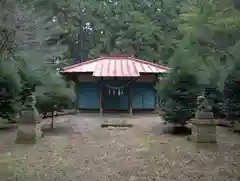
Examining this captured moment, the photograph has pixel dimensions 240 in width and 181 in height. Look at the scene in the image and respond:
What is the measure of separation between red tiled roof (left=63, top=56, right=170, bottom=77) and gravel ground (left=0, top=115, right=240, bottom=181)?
18.8 ft

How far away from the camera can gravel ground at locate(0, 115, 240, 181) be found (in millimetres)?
4965

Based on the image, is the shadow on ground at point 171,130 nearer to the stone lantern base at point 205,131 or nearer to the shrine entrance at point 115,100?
the stone lantern base at point 205,131

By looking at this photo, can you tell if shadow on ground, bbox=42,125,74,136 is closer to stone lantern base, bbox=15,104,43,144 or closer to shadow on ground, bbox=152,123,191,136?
stone lantern base, bbox=15,104,43,144

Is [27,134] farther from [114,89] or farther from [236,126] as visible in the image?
[114,89]

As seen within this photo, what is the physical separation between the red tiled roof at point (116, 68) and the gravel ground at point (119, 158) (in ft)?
18.8

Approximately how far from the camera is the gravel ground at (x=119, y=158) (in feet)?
16.3

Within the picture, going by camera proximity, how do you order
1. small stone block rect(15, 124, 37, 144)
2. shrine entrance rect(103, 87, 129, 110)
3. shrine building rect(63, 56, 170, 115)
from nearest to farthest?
small stone block rect(15, 124, 37, 144), shrine building rect(63, 56, 170, 115), shrine entrance rect(103, 87, 129, 110)

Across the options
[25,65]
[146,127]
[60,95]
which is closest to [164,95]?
[146,127]

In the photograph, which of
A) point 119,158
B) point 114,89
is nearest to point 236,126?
point 119,158

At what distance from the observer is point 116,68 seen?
15500 millimetres

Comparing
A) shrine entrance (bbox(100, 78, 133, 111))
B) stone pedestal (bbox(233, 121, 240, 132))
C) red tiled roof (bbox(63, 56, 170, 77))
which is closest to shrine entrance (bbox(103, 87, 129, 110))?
shrine entrance (bbox(100, 78, 133, 111))

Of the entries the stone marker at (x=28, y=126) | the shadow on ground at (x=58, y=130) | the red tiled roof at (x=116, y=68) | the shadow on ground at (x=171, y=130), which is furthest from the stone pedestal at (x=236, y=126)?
the stone marker at (x=28, y=126)

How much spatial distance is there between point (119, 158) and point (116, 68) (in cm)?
961

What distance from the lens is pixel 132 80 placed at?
15164 mm
